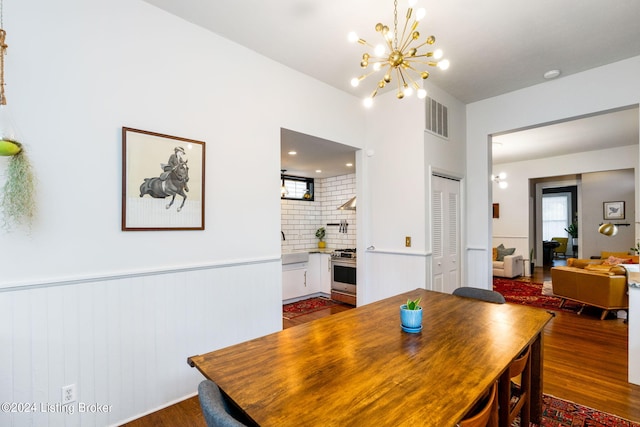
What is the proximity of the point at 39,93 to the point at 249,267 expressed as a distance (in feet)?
5.96

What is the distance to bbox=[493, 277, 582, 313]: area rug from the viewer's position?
4805 mm

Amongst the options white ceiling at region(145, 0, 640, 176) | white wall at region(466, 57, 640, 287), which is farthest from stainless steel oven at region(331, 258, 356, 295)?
white ceiling at region(145, 0, 640, 176)

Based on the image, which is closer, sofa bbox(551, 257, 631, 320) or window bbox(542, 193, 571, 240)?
sofa bbox(551, 257, 631, 320)

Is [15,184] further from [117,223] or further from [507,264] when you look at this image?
[507,264]

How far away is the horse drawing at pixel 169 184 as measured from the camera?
7.08 ft

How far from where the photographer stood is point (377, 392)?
1.06 metres

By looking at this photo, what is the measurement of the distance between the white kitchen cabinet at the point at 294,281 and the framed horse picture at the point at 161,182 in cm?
274

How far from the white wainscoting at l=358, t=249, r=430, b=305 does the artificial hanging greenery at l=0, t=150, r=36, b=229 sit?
3212 mm

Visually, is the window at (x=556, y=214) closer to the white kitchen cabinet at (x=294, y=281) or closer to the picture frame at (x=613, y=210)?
the picture frame at (x=613, y=210)

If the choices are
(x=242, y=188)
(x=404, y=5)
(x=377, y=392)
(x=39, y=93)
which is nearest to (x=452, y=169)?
(x=404, y=5)

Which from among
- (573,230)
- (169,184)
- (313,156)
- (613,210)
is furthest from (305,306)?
(573,230)

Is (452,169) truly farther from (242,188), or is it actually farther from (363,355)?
(363,355)

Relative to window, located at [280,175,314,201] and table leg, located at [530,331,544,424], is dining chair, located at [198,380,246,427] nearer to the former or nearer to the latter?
table leg, located at [530,331,544,424]

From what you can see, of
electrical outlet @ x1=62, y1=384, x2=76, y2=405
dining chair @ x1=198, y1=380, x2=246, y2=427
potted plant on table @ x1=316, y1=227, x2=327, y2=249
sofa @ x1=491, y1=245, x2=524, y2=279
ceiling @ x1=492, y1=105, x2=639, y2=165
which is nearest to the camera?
dining chair @ x1=198, y1=380, x2=246, y2=427
